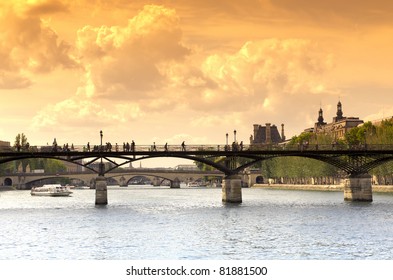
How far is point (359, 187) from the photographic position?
379 ft

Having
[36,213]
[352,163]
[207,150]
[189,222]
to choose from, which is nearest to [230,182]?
[207,150]

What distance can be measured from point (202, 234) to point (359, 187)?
5323 cm

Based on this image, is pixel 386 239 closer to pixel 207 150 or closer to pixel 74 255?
pixel 74 255

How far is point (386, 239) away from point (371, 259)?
10.9 meters

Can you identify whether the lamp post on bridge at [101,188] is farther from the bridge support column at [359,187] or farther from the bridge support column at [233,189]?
the bridge support column at [359,187]

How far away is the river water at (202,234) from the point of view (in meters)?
54.2

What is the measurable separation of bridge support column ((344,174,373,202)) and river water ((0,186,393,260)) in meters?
15.7

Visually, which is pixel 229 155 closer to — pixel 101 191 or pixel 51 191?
pixel 101 191

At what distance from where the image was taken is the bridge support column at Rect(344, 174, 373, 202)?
114125mm

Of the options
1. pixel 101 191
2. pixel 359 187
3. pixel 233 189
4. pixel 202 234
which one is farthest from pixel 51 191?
pixel 202 234

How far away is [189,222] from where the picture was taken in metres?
80.0

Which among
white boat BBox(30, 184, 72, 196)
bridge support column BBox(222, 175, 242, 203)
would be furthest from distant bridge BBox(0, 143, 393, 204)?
white boat BBox(30, 184, 72, 196)

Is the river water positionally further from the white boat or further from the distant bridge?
the white boat

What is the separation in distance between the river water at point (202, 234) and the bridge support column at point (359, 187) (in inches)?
616
